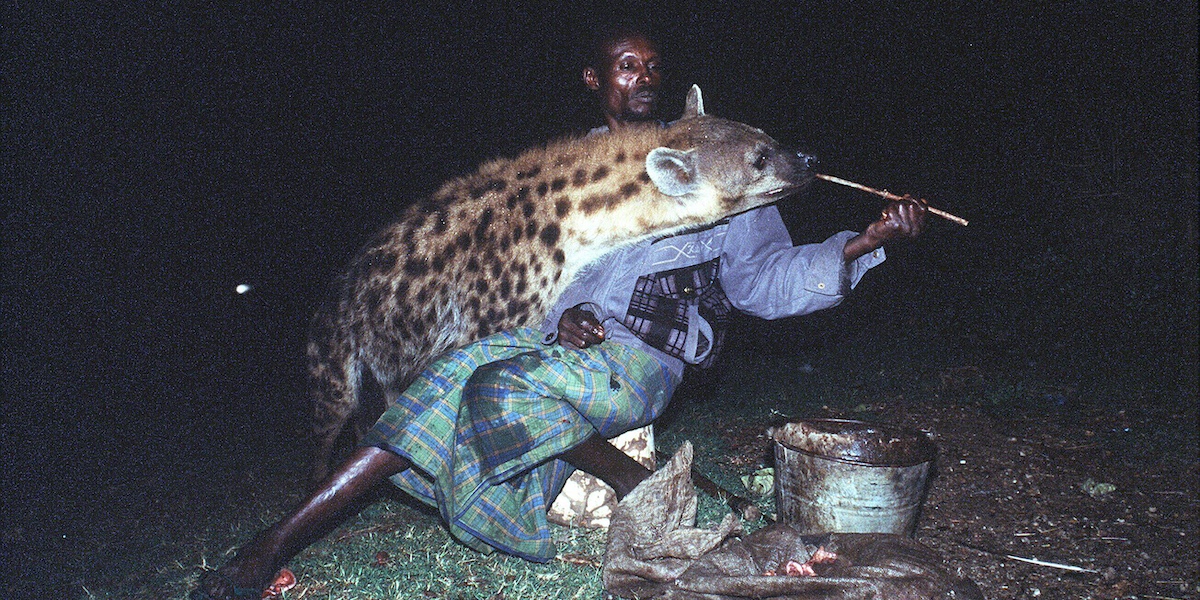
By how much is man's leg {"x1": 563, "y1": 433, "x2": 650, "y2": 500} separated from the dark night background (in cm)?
137

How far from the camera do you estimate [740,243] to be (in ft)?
7.29

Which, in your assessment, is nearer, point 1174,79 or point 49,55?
point 49,55

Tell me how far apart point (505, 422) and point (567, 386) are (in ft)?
0.62

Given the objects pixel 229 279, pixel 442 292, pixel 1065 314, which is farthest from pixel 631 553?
pixel 229 279

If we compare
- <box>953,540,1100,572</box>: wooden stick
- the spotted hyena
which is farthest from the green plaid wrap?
<box>953,540,1100,572</box>: wooden stick

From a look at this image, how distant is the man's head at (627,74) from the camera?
2373 mm

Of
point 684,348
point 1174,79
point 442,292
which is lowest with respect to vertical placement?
point 684,348

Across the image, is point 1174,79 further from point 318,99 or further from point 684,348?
point 318,99

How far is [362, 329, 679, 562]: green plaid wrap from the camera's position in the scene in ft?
6.33

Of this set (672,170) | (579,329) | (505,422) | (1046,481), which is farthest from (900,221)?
(1046,481)

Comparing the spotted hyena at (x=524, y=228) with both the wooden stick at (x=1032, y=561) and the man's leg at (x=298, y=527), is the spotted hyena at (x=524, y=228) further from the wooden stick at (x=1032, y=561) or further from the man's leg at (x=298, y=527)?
the wooden stick at (x=1032, y=561)

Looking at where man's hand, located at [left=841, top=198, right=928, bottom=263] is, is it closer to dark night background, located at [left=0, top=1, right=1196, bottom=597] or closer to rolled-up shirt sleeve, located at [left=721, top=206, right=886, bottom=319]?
rolled-up shirt sleeve, located at [left=721, top=206, right=886, bottom=319]

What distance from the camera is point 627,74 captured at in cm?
240

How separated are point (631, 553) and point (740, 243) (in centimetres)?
95
